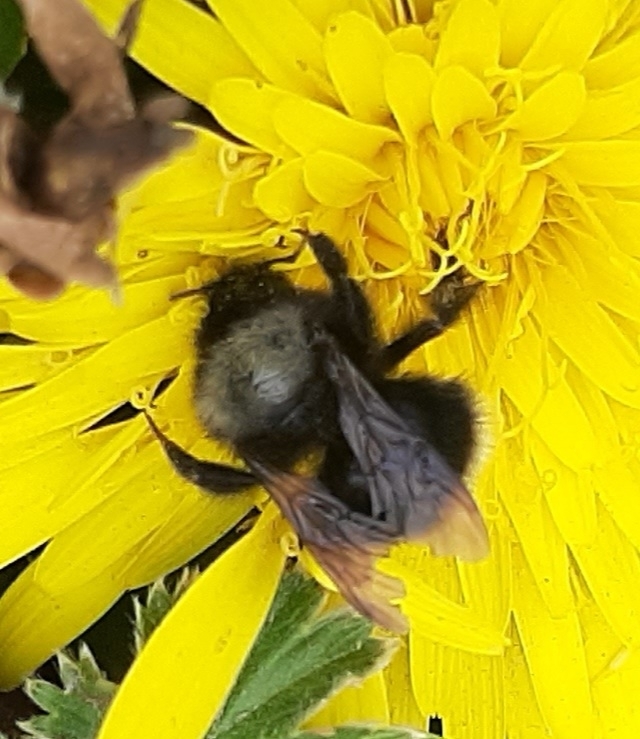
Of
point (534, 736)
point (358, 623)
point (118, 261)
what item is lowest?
point (534, 736)

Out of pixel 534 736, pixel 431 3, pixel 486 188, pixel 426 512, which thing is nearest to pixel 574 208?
pixel 486 188

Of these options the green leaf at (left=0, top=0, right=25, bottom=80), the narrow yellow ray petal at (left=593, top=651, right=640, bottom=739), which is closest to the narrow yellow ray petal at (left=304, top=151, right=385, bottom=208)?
the green leaf at (left=0, top=0, right=25, bottom=80)

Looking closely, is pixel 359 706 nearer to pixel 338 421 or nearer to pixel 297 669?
pixel 297 669

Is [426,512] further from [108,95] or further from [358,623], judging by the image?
[108,95]

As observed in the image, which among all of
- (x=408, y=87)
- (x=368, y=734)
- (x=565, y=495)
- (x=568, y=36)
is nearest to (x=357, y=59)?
(x=408, y=87)

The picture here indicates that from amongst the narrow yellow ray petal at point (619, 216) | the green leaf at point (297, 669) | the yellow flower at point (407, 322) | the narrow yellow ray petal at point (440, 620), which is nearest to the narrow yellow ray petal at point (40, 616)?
the yellow flower at point (407, 322)

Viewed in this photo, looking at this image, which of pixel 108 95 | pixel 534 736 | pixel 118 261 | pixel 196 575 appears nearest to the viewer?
pixel 108 95

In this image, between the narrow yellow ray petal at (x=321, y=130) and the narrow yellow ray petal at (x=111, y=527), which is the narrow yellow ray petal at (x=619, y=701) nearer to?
the narrow yellow ray petal at (x=111, y=527)
